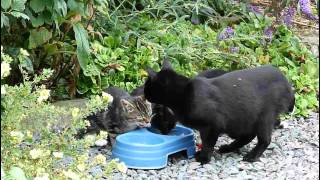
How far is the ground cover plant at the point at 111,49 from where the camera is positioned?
105 inches

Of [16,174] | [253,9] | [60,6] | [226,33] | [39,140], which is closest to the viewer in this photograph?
[16,174]

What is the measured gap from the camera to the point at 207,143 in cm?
364

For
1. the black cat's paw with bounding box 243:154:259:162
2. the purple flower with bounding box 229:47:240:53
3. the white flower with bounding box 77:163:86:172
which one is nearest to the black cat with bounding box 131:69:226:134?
the black cat's paw with bounding box 243:154:259:162

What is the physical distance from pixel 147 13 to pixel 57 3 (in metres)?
2.04

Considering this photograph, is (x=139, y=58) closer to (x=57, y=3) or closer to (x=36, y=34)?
(x=36, y=34)

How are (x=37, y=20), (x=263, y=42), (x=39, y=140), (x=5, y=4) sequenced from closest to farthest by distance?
(x=39, y=140)
(x=5, y=4)
(x=37, y=20)
(x=263, y=42)

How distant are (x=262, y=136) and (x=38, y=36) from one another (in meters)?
1.31

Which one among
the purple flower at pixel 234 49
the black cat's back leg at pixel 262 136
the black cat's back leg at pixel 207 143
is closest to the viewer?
the black cat's back leg at pixel 207 143

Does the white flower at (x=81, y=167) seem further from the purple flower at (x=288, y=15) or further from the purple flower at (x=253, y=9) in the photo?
the purple flower at (x=253, y=9)

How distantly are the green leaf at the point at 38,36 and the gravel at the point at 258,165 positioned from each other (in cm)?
70

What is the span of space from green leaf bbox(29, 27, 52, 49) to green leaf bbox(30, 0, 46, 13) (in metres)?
0.31

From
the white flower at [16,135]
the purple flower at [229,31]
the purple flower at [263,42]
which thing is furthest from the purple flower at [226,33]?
the white flower at [16,135]

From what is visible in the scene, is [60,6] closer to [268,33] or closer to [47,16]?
[47,16]

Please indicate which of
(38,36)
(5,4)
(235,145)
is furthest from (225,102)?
(5,4)
